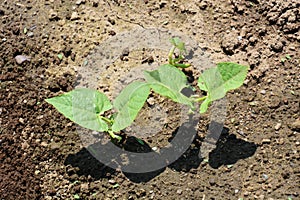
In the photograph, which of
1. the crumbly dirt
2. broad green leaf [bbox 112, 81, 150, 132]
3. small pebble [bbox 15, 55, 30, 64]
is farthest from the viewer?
small pebble [bbox 15, 55, 30, 64]

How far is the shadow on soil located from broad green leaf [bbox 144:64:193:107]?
0.18 metres

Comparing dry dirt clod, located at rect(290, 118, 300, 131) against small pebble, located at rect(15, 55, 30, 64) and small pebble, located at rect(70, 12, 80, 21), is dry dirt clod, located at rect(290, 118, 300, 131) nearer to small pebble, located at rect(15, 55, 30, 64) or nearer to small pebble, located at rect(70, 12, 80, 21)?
small pebble, located at rect(70, 12, 80, 21)

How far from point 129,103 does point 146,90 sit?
0.21ft

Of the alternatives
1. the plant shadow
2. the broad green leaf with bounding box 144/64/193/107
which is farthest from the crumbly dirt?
the broad green leaf with bounding box 144/64/193/107

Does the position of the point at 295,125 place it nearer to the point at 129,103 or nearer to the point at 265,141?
the point at 265,141

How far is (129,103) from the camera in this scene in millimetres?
1713

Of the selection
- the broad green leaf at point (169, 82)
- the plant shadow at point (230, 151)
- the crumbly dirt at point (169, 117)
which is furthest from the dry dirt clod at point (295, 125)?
the broad green leaf at point (169, 82)

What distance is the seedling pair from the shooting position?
1.75 metres

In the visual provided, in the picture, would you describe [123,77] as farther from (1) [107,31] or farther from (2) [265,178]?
(2) [265,178]

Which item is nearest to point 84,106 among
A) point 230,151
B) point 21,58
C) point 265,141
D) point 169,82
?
point 169,82

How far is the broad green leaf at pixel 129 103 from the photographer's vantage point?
1.70m

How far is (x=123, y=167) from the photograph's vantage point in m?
1.87

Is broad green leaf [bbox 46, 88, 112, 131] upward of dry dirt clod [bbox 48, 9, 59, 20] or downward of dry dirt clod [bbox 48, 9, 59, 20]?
downward

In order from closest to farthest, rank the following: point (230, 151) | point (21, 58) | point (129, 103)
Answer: point (129, 103), point (230, 151), point (21, 58)
